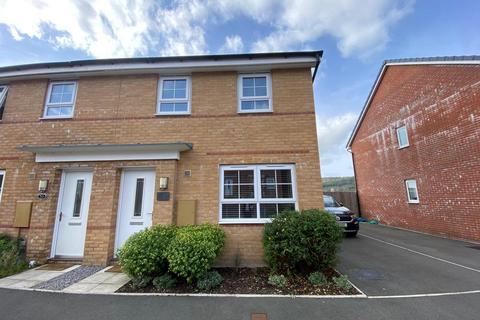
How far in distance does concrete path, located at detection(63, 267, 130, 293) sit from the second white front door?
972 mm

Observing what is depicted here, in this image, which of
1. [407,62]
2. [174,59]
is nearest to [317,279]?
[174,59]

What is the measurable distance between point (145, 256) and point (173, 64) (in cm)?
522

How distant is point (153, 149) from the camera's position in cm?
584

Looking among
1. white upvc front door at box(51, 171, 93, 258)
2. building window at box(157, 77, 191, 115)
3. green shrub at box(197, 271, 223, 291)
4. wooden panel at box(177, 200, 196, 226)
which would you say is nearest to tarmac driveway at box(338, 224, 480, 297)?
green shrub at box(197, 271, 223, 291)

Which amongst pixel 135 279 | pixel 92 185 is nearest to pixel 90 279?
pixel 135 279

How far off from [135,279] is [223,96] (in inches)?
199

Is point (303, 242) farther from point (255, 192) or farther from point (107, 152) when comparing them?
point (107, 152)

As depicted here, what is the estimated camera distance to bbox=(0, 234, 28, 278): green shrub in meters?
5.09

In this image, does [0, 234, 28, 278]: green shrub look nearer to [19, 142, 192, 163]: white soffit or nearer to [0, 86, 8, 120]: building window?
[19, 142, 192, 163]: white soffit

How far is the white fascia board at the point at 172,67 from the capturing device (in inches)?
249

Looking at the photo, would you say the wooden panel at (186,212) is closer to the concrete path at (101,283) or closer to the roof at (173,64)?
the concrete path at (101,283)

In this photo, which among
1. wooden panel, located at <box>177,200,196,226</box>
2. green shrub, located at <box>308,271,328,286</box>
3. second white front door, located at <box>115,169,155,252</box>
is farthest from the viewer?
second white front door, located at <box>115,169,155,252</box>

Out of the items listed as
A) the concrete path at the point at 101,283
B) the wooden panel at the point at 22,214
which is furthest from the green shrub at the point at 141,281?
the wooden panel at the point at 22,214

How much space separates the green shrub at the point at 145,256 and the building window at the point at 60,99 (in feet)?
15.7
